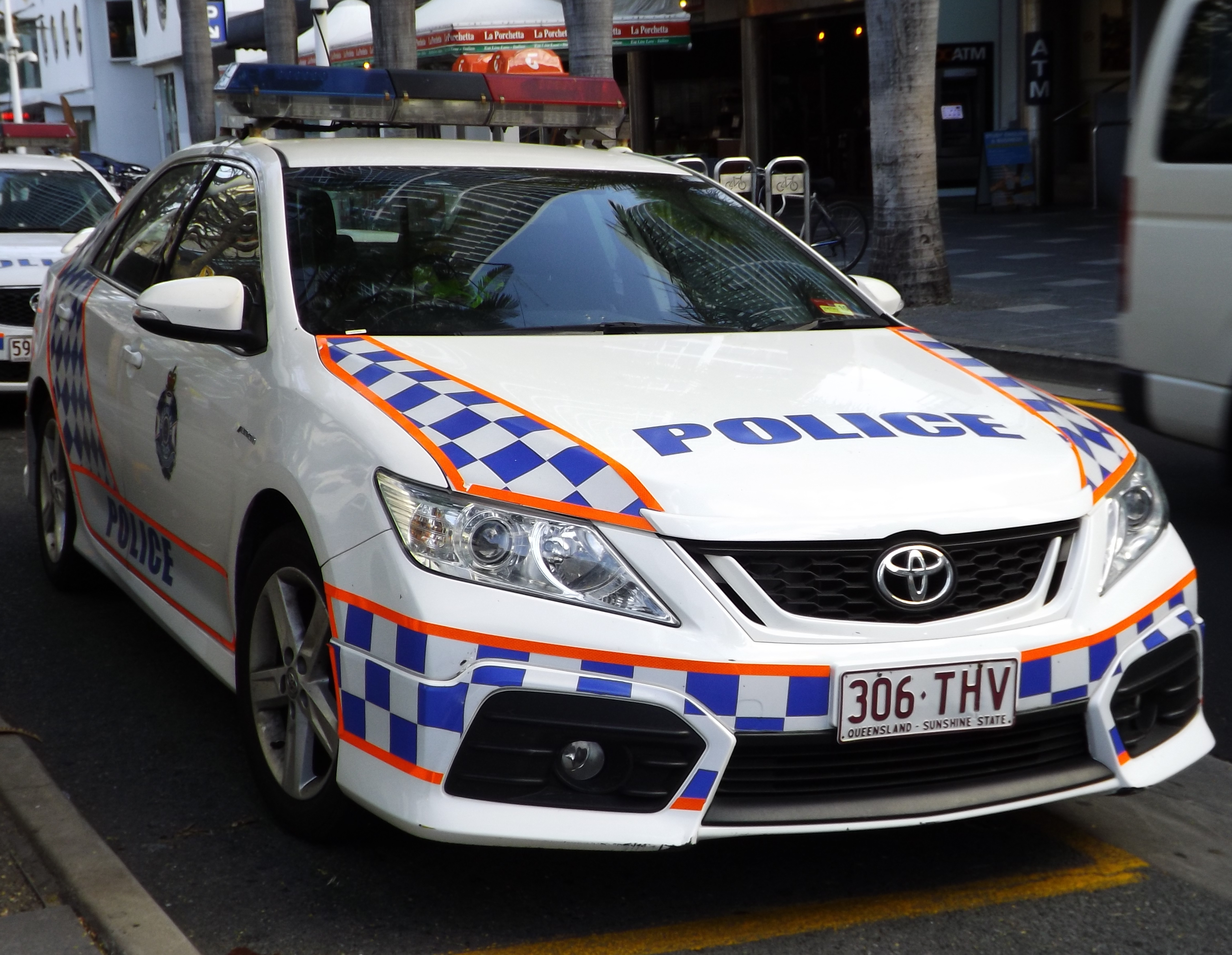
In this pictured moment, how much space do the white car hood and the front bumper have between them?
655 cm

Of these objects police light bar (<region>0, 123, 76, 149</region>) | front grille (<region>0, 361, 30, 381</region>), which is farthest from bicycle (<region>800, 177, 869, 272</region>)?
front grille (<region>0, 361, 30, 381</region>)

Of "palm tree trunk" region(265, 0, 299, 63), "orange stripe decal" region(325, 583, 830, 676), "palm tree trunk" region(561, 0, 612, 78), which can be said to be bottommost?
"orange stripe decal" region(325, 583, 830, 676)

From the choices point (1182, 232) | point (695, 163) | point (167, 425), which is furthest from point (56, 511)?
point (695, 163)

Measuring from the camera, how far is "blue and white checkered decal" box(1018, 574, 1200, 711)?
2.81 m

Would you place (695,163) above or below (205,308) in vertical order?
above

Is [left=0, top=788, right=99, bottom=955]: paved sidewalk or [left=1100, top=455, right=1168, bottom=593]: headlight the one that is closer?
[left=0, top=788, right=99, bottom=955]: paved sidewalk

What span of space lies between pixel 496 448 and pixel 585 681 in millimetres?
508

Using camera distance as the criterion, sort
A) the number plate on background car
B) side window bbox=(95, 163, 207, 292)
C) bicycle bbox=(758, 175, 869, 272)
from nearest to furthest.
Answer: side window bbox=(95, 163, 207, 292) → the number plate on background car → bicycle bbox=(758, 175, 869, 272)

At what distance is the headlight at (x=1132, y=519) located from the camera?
9.96 feet

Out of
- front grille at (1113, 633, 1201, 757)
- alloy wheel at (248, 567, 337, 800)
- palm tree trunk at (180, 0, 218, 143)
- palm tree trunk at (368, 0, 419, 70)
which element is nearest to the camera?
front grille at (1113, 633, 1201, 757)

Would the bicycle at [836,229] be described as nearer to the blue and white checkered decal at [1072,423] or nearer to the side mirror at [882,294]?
the side mirror at [882,294]

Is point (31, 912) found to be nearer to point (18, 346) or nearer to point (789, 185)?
point (18, 346)

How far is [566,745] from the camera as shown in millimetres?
2703

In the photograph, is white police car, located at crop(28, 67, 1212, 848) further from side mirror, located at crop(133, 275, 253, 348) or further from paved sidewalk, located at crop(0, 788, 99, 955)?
paved sidewalk, located at crop(0, 788, 99, 955)
